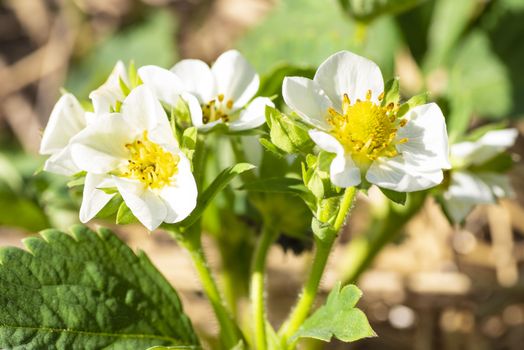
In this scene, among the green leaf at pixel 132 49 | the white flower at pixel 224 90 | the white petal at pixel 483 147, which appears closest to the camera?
the white flower at pixel 224 90

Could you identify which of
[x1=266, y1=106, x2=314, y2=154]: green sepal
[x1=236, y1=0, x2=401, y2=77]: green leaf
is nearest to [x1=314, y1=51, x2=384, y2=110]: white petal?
[x1=266, y1=106, x2=314, y2=154]: green sepal

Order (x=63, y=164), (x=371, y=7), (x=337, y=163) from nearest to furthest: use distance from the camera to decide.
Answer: (x=337, y=163) < (x=63, y=164) < (x=371, y=7)

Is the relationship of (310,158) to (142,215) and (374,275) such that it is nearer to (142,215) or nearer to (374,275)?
(142,215)

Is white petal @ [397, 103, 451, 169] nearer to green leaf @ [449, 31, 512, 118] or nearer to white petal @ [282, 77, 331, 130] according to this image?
white petal @ [282, 77, 331, 130]

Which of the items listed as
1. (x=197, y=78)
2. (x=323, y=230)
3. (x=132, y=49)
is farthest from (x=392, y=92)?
(x=132, y=49)

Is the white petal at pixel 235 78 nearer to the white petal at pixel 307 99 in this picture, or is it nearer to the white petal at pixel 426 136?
the white petal at pixel 307 99

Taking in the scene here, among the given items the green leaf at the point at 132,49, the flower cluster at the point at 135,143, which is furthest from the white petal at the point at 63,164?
the green leaf at the point at 132,49

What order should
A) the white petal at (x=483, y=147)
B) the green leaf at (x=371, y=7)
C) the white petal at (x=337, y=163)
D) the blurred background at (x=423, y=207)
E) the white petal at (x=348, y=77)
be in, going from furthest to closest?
the blurred background at (x=423, y=207) → the green leaf at (x=371, y=7) → the white petal at (x=483, y=147) → the white petal at (x=348, y=77) → the white petal at (x=337, y=163)

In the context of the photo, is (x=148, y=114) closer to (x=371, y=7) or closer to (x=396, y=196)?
(x=396, y=196)
